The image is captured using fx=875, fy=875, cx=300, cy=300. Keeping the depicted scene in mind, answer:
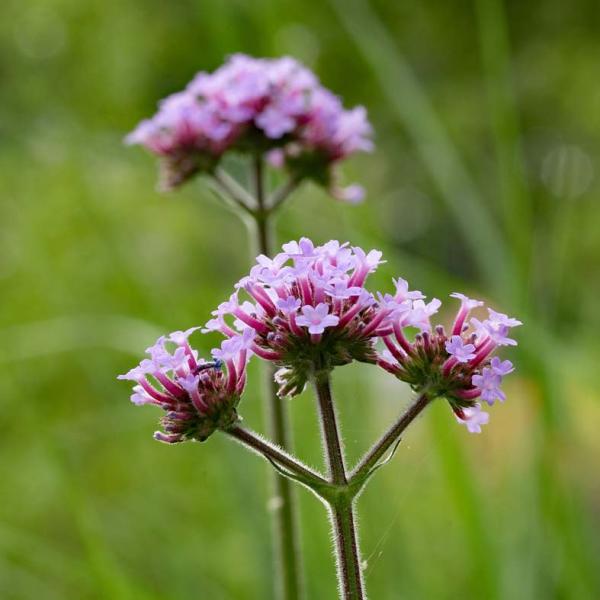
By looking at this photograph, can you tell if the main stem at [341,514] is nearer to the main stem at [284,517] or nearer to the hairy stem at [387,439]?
the hairy stem at [387,439]

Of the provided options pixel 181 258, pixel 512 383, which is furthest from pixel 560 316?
pixel 181 258

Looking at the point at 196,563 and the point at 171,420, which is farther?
the point at 196,563

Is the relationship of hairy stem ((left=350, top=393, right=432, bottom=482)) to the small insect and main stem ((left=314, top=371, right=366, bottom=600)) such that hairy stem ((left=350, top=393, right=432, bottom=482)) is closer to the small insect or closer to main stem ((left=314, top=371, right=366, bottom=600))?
main stem ((left=314, top=371, right=366, bottom=600))

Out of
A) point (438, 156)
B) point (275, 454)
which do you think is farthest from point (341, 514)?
point (438, 156)

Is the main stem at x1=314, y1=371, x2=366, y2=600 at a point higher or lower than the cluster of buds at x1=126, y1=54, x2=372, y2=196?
lower

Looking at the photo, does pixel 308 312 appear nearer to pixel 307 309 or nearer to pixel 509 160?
pixel 307 309

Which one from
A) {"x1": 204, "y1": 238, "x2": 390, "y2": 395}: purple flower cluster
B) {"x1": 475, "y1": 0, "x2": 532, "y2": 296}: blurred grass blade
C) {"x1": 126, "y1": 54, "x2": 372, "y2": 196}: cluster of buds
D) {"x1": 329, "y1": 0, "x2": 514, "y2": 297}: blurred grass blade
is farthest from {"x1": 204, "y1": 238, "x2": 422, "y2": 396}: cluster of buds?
{"x1": 329, "y1": 0, "x2": 514, "y2": 297}: blurred grass blade

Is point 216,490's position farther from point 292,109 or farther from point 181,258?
point 181,258
